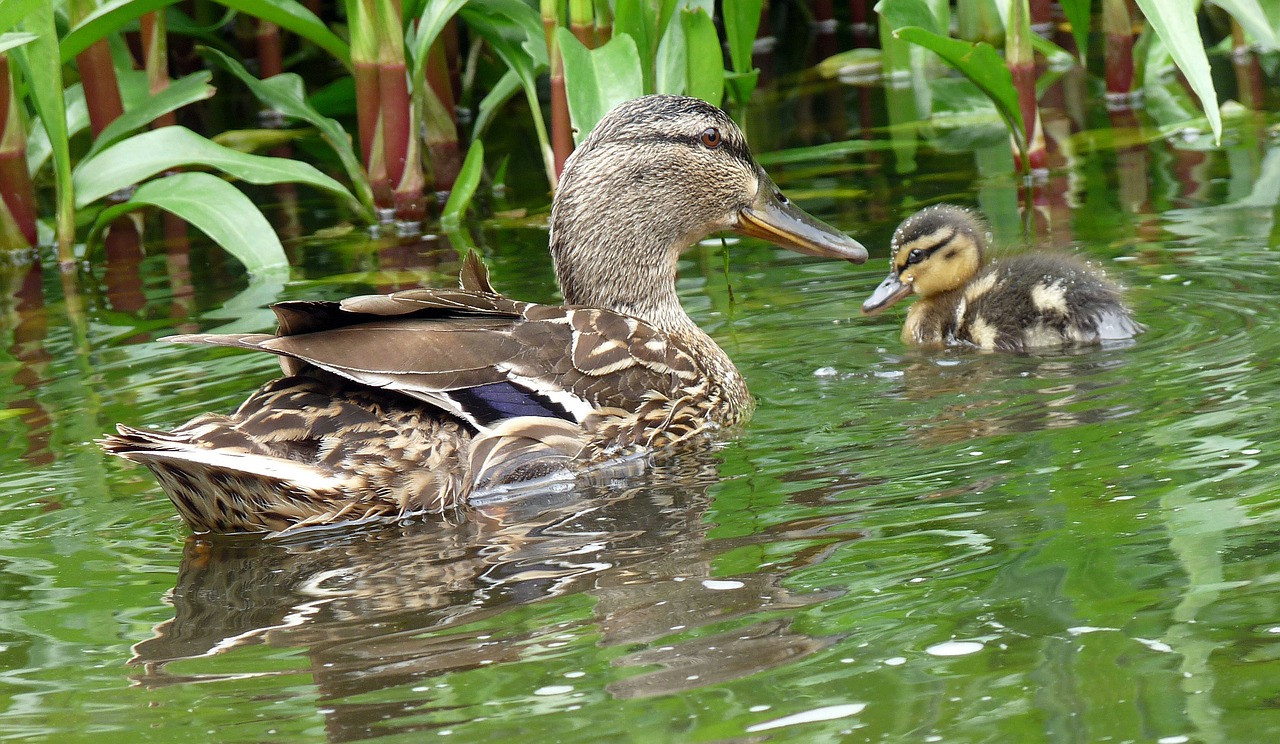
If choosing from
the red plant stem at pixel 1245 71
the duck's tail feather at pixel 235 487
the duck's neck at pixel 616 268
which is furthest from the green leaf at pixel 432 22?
the red plant stem at pixel 1245 71

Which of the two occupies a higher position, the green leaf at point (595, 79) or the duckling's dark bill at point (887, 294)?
the green leaf at point (595, 79)

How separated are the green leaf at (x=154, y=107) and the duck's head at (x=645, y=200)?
7.61 ft

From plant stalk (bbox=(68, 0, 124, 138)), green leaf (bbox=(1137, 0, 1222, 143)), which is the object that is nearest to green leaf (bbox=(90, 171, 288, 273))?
plant stalk (bbox=(68, 0, 124, 138))

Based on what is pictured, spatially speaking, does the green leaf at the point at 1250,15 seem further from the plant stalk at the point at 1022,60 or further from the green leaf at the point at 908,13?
the green leaf at the point at 908,13

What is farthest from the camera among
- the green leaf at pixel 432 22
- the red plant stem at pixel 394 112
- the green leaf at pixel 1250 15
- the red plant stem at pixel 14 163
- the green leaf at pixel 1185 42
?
the red plant stem at pixel 394 112

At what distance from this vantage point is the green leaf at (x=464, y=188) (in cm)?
686

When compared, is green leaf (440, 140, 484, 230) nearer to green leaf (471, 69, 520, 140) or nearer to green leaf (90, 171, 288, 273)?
green leaf (471, 69, 520, 140)

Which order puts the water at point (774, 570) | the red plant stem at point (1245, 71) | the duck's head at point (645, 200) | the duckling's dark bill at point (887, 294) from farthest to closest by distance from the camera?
1. the red plant stem at point (1245, 71)
2. the duckling's dark bill at point (887, 294)
3. the duck's head at point (645, 200)
4. the water at point (774, 570)

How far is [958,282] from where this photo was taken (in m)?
5.54

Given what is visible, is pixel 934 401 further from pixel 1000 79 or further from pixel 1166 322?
pixel 1000 79

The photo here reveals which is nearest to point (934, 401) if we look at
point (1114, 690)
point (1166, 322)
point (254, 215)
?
point (1166, 322)

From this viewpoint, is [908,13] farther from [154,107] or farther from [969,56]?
[154,107]

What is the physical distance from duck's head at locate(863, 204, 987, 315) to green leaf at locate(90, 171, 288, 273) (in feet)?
7.38

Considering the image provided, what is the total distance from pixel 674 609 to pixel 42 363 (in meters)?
3.32
